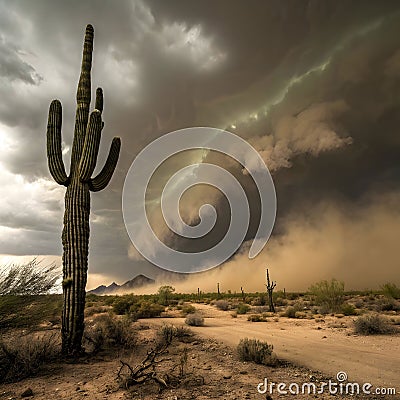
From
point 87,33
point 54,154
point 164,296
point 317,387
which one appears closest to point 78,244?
point 54,154

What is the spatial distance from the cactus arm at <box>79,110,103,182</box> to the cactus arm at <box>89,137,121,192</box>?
452mm

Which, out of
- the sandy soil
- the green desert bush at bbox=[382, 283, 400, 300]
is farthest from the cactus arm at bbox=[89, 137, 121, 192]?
the green desert bush at bbox=[382, 283, 400, 300]

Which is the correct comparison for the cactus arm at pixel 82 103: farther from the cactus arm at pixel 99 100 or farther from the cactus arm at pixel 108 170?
the cactus arm at pixel 99 100

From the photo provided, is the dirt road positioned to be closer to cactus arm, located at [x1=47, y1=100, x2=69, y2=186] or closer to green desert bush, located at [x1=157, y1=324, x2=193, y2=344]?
green desert bush, located at [x1=157, y1=324, x2=193, y2=344]

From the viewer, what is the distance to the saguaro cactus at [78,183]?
8805mm

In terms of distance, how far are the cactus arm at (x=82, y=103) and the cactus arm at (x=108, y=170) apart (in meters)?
0.78

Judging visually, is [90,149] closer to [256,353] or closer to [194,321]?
[256,353]

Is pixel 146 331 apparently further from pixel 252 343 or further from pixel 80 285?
pixel 252 343

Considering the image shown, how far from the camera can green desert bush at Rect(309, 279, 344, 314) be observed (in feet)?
70.5

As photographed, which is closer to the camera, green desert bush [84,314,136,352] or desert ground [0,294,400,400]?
desert ground [0,294,400,400]

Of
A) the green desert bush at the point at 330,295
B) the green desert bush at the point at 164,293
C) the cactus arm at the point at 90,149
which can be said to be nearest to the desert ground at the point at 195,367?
the cactus arm at the point at 90,149

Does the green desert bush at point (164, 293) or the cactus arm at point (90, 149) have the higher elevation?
the cactus arm at point (90, 149)

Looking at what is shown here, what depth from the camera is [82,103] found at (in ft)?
34.5

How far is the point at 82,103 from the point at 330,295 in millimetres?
20070
